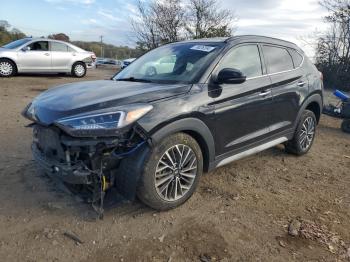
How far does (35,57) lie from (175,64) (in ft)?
38.0

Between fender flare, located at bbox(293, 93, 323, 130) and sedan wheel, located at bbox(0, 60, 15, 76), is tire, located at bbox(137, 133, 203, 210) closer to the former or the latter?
fender flare, located at bbox(293, 93, 323, 130)

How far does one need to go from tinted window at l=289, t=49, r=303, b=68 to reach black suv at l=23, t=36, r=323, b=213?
0.98 feet

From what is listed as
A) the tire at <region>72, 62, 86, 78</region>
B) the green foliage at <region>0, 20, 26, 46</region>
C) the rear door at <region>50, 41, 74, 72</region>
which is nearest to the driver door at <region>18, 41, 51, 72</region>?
the rear door at <region>50, 41, 74, 72</region>

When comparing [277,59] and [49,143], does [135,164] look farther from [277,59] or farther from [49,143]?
[277,59]

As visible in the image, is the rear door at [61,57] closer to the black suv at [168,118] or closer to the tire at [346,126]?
the black suv at [168,118]

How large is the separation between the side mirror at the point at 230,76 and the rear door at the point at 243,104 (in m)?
0.13

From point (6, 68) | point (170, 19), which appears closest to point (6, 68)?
point (6, 68)

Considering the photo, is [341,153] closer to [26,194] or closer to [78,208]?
[78,208]

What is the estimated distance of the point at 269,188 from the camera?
4613mm

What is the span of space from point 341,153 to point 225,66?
10.5ft

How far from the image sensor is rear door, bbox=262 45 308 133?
4992 mm

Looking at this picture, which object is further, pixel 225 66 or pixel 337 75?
pixel 337 75

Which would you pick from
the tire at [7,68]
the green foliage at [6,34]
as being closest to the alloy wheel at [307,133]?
the tire at [7,68]

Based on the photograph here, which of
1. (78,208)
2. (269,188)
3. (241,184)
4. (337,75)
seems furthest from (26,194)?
(337,75)
